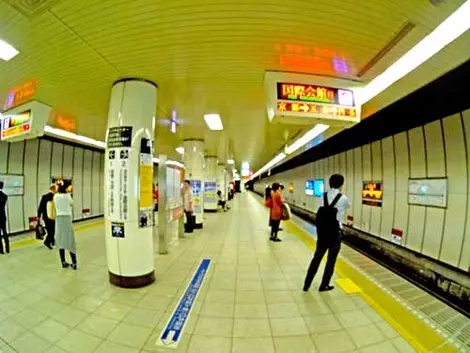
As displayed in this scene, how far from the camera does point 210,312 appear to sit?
293 centimetres

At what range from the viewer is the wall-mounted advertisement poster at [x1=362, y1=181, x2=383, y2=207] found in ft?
22.9

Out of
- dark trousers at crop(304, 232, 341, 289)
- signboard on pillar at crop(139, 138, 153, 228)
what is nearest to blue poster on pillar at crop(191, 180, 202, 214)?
signboard on pillar at crop(139, 138, 153, 228)

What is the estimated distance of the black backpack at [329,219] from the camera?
3.37m

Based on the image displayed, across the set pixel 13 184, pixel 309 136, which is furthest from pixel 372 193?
pixel 13 184

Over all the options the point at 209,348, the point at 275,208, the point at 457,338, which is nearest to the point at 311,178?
the point at 275,208

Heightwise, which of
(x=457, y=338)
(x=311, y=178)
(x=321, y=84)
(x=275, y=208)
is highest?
(x=321, y=84)

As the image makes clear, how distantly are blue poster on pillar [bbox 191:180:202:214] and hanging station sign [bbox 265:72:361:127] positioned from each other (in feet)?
20.1

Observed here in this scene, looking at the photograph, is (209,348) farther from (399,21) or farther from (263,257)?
(399,21)

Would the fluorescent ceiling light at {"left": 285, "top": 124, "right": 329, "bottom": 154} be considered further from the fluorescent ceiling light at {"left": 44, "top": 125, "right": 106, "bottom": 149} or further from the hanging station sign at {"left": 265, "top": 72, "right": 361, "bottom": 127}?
the fluorescent ceiling light at {"left": 44, "top": 125, "right": 106, "bottom": 149}

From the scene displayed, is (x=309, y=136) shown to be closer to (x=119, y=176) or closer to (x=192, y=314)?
(x=119, y=176)

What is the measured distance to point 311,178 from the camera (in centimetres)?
1368

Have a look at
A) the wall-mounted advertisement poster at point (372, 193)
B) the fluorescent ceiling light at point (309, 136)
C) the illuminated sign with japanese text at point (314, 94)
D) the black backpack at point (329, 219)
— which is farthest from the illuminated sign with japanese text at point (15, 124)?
the wall-mounted advertisement poster at point (372, 193)

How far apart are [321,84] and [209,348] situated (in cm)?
337

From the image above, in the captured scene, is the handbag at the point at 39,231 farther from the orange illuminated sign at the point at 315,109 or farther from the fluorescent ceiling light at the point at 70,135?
the orange illuminated sign at the point at 315,109
